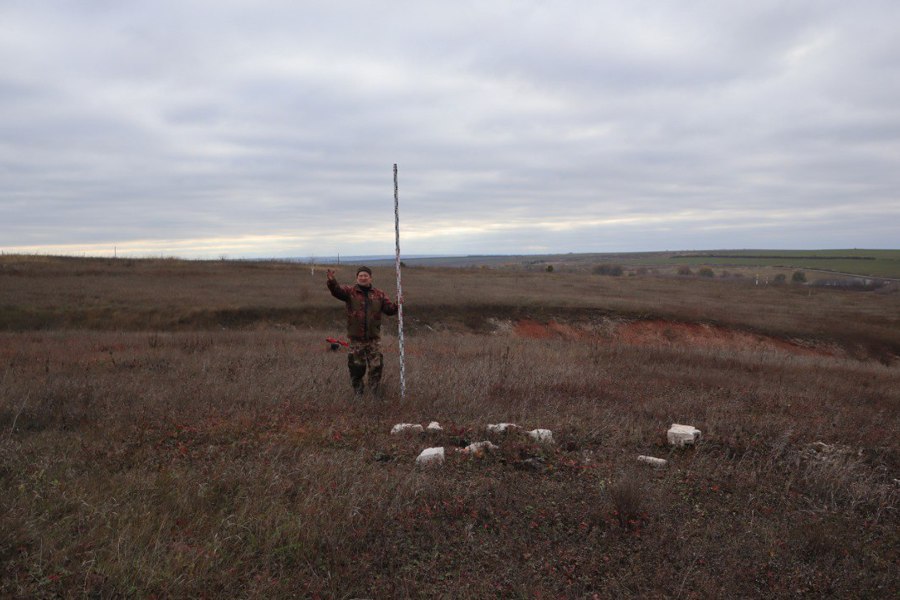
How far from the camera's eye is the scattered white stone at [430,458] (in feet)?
19.0

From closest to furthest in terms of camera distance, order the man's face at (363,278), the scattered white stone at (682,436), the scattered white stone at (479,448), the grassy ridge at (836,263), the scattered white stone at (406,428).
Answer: the scattered white stone at (479,448)
the scattered white stone at (406,428)
the scattered white stone at (682,436)
the man's face at (363,278)
the grassy ridge at (836,263)

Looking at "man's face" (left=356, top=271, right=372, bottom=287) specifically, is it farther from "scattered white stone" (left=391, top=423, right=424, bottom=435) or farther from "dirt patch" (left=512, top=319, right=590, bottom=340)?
"dirt patch" (left=512, top=319, right=590, bottom=340)

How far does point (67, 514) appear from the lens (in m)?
4.24

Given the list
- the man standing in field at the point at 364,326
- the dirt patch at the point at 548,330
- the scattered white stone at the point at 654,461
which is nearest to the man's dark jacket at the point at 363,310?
the man standing in field at the point at 364,326

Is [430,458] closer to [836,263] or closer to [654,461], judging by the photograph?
[654,461]

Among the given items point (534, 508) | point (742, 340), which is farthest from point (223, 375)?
point (742, 340)

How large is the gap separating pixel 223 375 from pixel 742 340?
2239 cm

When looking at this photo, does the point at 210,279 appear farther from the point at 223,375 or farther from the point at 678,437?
the point at 678,437

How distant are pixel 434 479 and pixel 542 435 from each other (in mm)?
1868

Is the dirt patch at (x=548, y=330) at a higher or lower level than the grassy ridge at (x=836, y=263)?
lower

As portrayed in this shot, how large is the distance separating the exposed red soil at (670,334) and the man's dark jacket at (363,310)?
50.0ft

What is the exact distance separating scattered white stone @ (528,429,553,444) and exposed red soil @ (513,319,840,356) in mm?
16340

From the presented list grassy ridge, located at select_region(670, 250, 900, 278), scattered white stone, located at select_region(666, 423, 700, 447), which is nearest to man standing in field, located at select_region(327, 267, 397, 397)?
scattered white stone, located at select_region(666, 423, 700, 447)

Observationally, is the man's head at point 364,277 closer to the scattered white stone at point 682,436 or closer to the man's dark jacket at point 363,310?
the man's dark jacket at point 363,310
